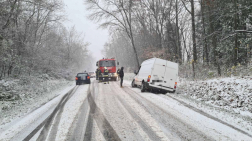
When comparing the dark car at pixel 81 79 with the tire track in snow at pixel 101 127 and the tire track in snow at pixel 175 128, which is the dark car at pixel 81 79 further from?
the tire track in snow at pixel 175 128

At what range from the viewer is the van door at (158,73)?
11211mm

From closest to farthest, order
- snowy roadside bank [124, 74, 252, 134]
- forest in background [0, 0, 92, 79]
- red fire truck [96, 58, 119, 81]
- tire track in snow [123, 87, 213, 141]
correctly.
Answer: tire track in snow [123, 87, 213, 141]
snowy roadside bank [124, 74, 252, 134]
forest in background [0, 0, 92, 79]
red fire truck [96, 58, 119, 81]

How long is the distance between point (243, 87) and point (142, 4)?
68.0 ft

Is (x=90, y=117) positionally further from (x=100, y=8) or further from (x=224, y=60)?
(x=100, y=8)

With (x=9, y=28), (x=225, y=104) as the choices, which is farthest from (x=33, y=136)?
(x=9, y=28)

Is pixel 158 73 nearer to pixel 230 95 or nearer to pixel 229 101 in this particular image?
pixel 230 95

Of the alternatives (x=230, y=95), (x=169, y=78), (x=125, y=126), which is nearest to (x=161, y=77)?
(x=169, y=78)

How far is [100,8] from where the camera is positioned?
82.9ft

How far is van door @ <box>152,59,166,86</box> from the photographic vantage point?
11211mm

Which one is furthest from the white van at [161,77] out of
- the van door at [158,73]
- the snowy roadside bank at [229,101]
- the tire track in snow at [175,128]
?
the tire track in snow at [175,128]

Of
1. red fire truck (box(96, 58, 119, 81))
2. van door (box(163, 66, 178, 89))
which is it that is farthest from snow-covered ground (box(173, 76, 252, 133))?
red fire truck (box(96, 58, 119, 81))

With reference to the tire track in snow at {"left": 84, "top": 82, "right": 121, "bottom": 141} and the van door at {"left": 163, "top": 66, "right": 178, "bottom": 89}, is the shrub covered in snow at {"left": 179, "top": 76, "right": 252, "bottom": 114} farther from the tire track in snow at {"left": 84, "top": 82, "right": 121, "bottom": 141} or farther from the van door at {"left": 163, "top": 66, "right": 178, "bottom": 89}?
the tire track in snow at {"left": 84, "top": 82, "right": 121, "bottom": 141}

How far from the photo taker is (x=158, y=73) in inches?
443

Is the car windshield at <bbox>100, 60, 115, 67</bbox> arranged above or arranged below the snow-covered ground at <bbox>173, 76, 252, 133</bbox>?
above
